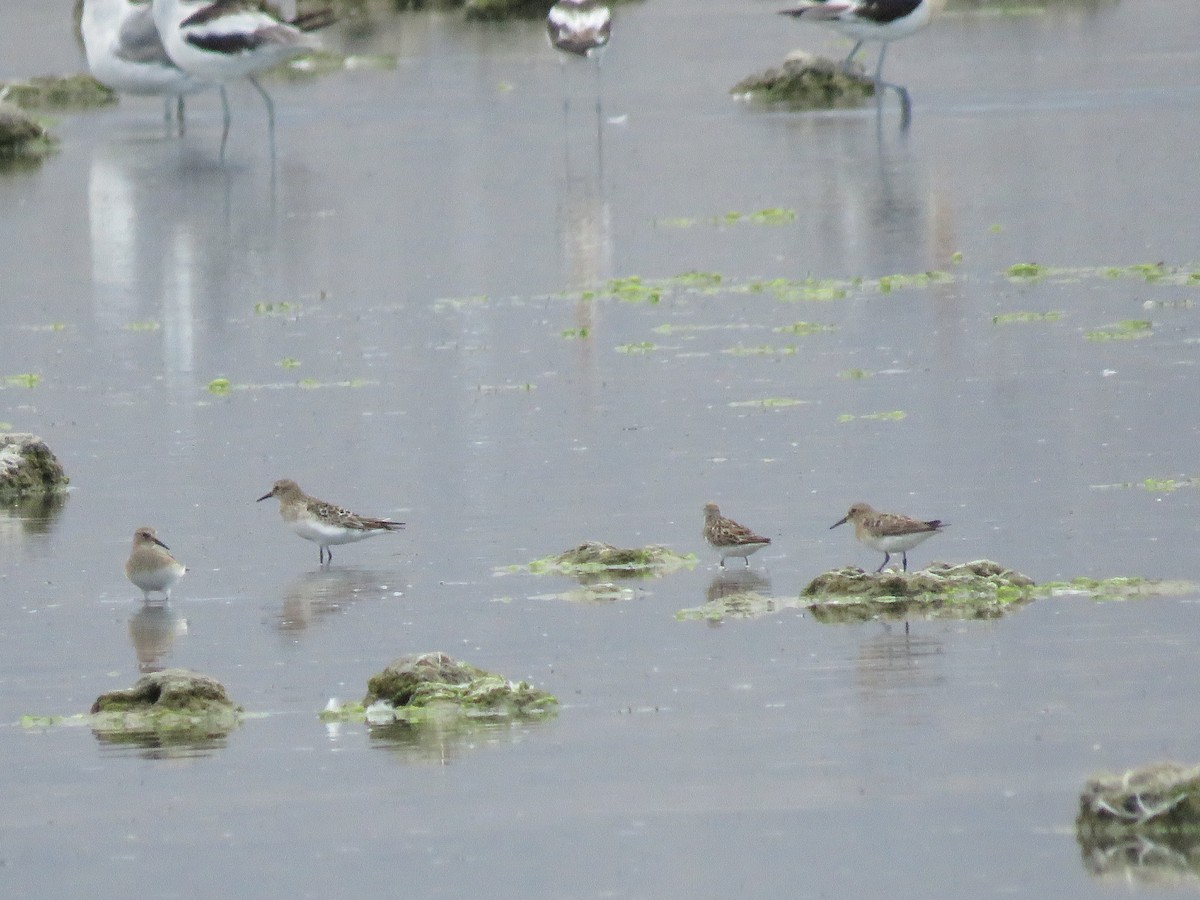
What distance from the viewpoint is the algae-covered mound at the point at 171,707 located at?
Result: 946 cm

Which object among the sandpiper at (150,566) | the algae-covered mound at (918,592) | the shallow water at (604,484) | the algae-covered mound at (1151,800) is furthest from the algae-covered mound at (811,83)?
the algae-covered mound at (1151,800)

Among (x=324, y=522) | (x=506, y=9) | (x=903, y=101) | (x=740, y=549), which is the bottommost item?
(x=740, y=549)

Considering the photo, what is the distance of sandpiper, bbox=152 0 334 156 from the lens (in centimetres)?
3403

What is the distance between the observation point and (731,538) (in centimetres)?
1136

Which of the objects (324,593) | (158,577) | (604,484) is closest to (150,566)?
(158,577)

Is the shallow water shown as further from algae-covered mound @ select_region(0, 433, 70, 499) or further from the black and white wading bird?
the black and white wading bird

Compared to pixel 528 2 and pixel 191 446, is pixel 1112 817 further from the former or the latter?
pixel 528 2

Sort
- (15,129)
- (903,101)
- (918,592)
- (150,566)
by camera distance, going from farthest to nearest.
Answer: (15,129) < (903,101) < (150,566) < (918,592)

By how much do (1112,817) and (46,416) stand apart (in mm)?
10373

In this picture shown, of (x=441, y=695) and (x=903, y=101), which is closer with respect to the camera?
(x=441, y=695)

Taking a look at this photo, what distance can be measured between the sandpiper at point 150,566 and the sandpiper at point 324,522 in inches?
33.9

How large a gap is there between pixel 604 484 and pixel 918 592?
10.2ft

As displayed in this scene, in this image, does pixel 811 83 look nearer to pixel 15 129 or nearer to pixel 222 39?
pixel 222 39

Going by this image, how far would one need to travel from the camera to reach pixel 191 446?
15.3m
